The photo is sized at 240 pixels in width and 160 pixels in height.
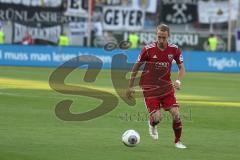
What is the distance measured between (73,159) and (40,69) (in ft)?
102

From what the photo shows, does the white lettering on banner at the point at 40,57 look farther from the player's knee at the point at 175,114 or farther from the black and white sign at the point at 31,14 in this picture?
the player's knee at the point at 175,114

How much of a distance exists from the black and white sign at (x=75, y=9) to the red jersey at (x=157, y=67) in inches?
1661

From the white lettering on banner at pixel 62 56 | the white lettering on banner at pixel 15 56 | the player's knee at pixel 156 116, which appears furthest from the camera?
the white lettering on banner at pixel 15 56

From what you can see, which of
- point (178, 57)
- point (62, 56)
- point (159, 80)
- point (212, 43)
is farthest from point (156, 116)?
point (212, 43)

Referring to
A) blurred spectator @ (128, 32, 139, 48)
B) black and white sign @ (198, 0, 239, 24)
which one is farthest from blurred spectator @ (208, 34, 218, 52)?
blurred spectator @ (128, 32, 139, 48)

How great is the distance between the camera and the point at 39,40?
5619 centimetres

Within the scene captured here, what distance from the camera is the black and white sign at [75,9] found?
56281 mm

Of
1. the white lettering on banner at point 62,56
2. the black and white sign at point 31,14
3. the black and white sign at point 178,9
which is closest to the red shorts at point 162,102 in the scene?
the white lettering on banner at point 62,56

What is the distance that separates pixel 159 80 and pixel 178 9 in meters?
43.8

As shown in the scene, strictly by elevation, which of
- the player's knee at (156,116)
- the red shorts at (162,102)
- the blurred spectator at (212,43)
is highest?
the red shorts at (162,102)

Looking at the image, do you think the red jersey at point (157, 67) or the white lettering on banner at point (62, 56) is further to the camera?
the white lettering on banner at point (62, 56)

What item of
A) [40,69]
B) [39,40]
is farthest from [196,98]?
[39,40]

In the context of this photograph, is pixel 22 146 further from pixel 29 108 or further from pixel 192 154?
pixel 29 108

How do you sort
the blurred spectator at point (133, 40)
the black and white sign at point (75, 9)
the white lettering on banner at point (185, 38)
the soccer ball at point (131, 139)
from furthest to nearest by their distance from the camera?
the white lettering on banner at point (185, 38) → the black and white sign at point (75, 9) → the blurred spectator at point (133, 40) → the soccer ball at point (131, 139)
